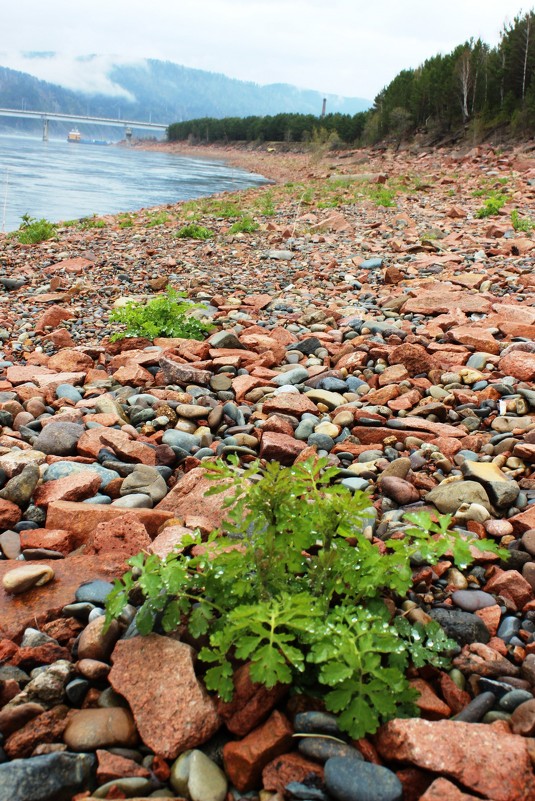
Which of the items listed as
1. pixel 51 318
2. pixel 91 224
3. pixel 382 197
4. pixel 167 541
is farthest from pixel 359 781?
pixel 382 197

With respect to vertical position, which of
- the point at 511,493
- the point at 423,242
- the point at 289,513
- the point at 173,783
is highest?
the point at 423,242

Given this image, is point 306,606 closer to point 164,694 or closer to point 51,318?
point 164,694

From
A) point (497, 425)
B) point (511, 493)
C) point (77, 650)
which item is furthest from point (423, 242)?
point (77, 650)

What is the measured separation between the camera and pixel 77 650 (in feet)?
6.55

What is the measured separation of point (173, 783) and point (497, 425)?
98.9 inches

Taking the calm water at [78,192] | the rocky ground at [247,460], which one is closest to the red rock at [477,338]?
the rocky ground at [247,460]

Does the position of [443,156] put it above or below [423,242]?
above

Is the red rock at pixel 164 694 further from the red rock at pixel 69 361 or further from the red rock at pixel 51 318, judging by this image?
the red rock at pixel 51 318

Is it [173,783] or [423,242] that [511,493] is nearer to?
[173,783]

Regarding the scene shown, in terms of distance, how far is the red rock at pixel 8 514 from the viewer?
2.71 meters

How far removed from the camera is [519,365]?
408cm

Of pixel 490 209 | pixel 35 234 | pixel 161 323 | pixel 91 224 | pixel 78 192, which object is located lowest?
pixel 161 323

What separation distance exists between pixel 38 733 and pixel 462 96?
4121 cm

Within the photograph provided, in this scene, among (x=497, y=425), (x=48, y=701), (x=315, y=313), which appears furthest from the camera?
(x=315, y=313)
